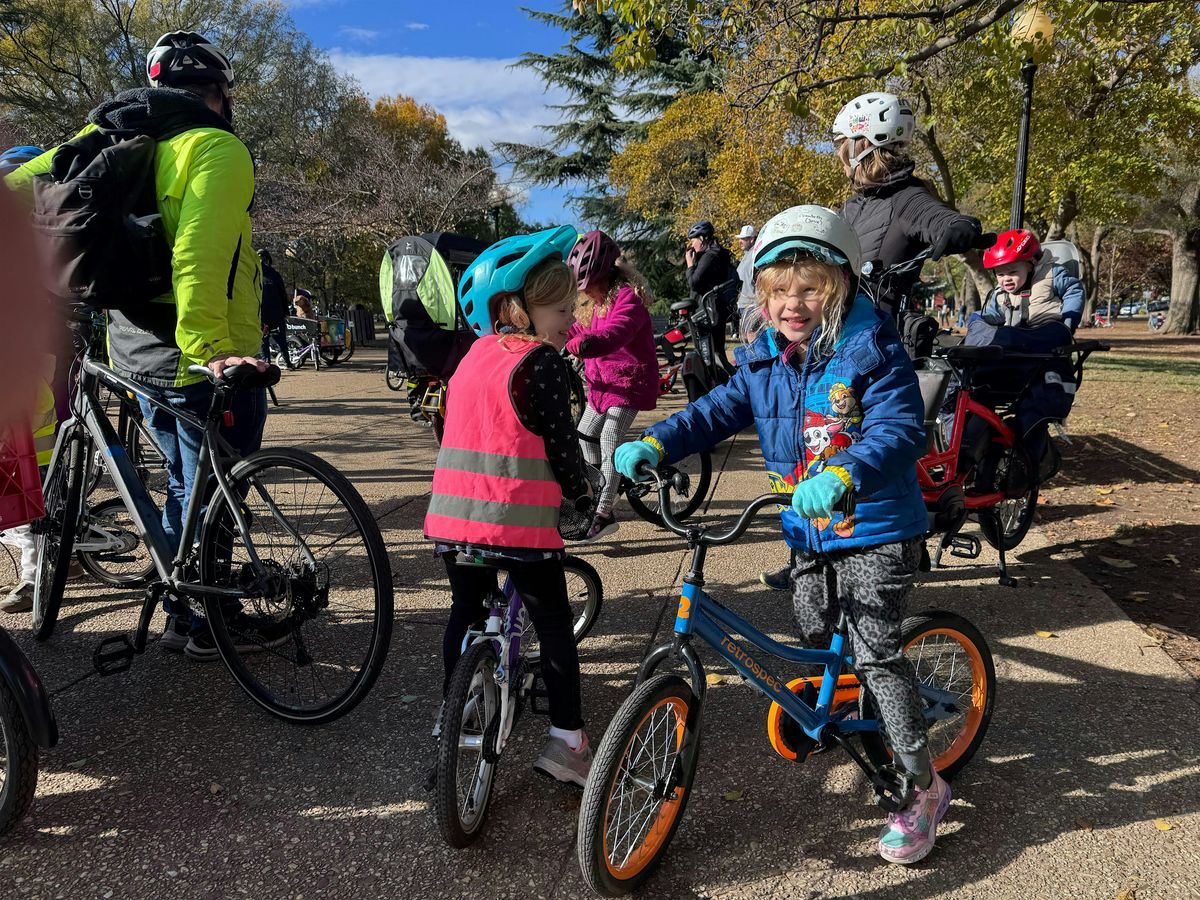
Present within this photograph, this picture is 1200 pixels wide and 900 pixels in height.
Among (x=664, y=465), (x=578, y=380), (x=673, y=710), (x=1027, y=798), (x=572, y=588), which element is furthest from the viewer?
(x=578, y=380)

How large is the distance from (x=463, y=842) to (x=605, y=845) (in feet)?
1.56

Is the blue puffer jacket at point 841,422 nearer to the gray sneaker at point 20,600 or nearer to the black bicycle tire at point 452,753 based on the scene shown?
the black bicycle tire at point 452,753

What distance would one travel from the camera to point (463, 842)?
2.19 metres

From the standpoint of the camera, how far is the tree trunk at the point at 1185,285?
2812cm

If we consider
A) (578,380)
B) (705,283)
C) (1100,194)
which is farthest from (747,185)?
(578,380)

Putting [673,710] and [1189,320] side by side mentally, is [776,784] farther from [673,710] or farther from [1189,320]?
[1189,320]

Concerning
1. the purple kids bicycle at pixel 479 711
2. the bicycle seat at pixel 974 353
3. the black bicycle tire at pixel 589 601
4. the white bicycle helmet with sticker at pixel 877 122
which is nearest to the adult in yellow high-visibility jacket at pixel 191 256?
the purple kids bicycle at pixel 479 711

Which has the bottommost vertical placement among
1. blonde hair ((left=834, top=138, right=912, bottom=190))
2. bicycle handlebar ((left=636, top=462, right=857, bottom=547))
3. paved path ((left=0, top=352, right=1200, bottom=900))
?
paved path ((left=0, top=352, right=1200, bottom=900))

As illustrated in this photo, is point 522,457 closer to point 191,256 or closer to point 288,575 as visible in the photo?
point 288,575

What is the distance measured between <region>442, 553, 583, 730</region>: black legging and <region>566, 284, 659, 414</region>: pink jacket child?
2341 mm

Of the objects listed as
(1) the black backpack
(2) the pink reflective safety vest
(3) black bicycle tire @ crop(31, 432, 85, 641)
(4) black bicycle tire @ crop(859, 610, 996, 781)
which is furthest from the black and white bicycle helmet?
(4) black bicycle tire @ crop(859, 610, 996, 781)

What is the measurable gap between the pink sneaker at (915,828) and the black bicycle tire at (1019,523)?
2444mm

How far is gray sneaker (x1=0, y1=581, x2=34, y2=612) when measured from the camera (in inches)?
147

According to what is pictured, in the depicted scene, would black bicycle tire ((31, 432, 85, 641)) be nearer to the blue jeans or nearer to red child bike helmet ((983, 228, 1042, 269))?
the blue jeans
